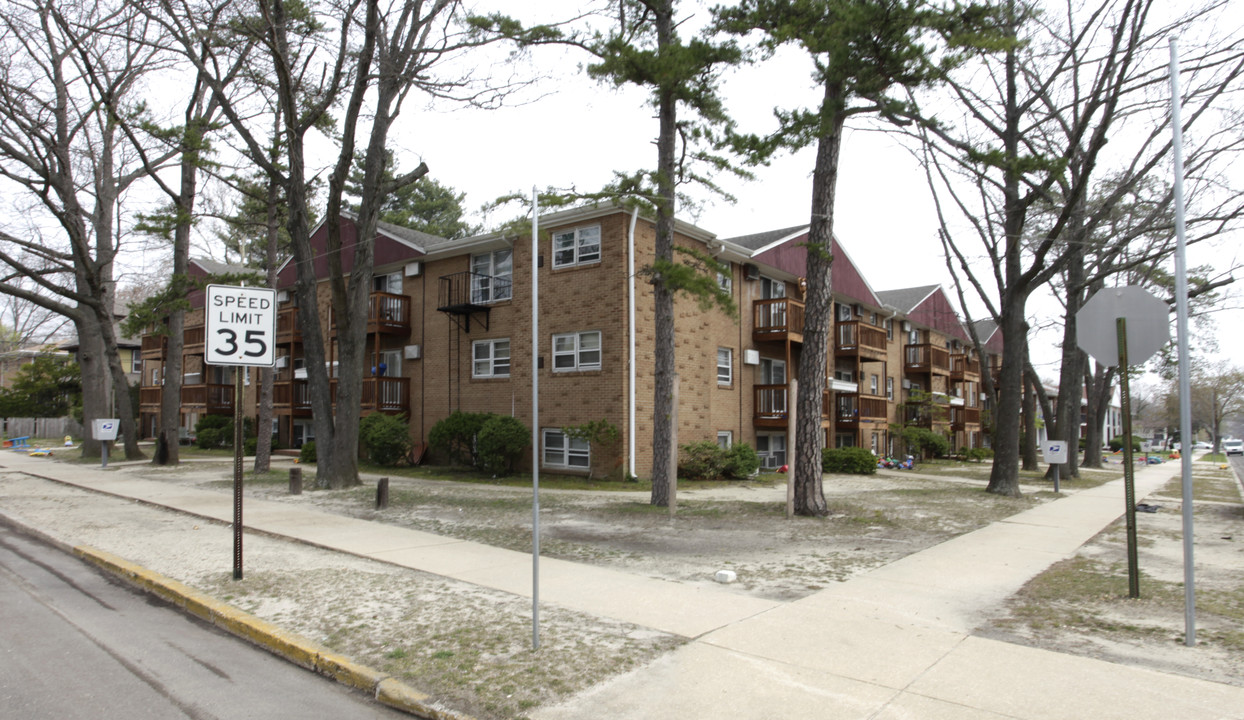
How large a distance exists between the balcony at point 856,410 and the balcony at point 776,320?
15.3 feet

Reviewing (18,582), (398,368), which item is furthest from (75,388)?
(18,582)

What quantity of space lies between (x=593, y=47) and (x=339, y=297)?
8284mm

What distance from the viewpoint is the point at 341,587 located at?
7.24m

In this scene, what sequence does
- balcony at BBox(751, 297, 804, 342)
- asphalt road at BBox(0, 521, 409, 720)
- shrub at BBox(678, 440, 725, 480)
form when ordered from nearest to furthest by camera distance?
asphalt road at BBox(0, 521, 409, 720), shrub at BBox(678, 440, 725, 480), balcony at BBox(751, 297, 804, 342)

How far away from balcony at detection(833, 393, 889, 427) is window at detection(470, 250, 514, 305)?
511 inches

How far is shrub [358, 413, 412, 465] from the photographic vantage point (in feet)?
72.1

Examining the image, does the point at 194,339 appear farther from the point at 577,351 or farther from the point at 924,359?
the point at 924,359

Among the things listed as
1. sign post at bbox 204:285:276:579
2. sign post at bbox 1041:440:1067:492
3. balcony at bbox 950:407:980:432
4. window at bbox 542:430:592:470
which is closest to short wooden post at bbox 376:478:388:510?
sign post at bbox 204:285:276:579

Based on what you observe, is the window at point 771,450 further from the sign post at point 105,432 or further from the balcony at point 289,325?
the sign post at point 105,432

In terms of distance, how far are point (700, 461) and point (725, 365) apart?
403 centimetres

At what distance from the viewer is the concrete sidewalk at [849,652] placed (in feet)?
14.0

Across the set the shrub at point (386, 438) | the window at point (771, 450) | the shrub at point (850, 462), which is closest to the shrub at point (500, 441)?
the shrub at point (386, 438)

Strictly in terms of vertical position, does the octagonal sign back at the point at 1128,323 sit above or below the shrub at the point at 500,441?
above

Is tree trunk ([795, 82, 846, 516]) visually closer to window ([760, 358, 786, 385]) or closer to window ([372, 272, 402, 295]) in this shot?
window ([760, 358, 786, 385])
